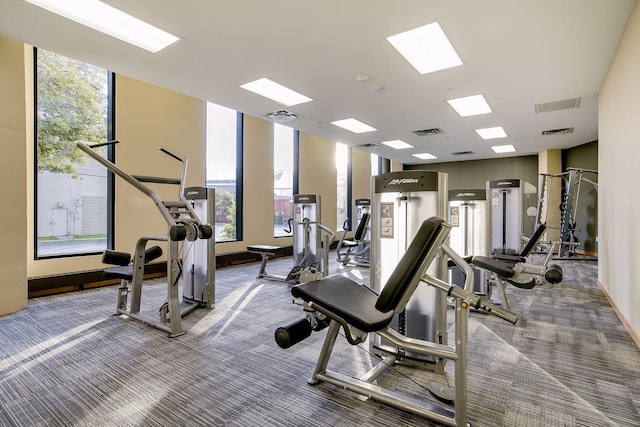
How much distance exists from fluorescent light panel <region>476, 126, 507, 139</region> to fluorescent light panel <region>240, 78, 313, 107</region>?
14.5 feet

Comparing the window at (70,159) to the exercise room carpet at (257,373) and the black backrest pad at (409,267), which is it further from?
the black backrest pad at (409,267)

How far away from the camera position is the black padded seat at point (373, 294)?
1.45 m

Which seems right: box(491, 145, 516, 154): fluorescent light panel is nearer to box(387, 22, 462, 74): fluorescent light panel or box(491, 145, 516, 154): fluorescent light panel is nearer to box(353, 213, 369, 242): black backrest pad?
box(353, 213, 369, 242): black backrest pad

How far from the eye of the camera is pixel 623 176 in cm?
332

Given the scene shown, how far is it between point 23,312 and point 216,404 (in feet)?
10.2

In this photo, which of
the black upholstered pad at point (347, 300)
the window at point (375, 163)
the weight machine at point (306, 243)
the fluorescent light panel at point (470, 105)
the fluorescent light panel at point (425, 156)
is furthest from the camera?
the window at point (375, 163)

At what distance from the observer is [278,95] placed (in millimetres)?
5332

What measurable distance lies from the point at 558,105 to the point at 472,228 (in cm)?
327

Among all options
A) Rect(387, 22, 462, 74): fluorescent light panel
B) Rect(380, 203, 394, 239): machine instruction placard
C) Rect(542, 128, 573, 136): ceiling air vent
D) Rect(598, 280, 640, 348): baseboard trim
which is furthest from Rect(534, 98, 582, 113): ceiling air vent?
Rect(380, 203, 394, 239): machine instruction placard

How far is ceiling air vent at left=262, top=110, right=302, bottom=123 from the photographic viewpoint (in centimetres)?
616

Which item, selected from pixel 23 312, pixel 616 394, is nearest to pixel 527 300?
pixel 616 394

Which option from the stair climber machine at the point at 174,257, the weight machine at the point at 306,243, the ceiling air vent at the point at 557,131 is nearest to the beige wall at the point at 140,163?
the stair climber machine at the point at 174,257

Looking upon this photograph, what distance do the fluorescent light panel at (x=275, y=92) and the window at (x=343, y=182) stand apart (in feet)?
14.3

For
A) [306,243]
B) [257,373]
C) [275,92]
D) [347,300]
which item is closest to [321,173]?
[275,92]
